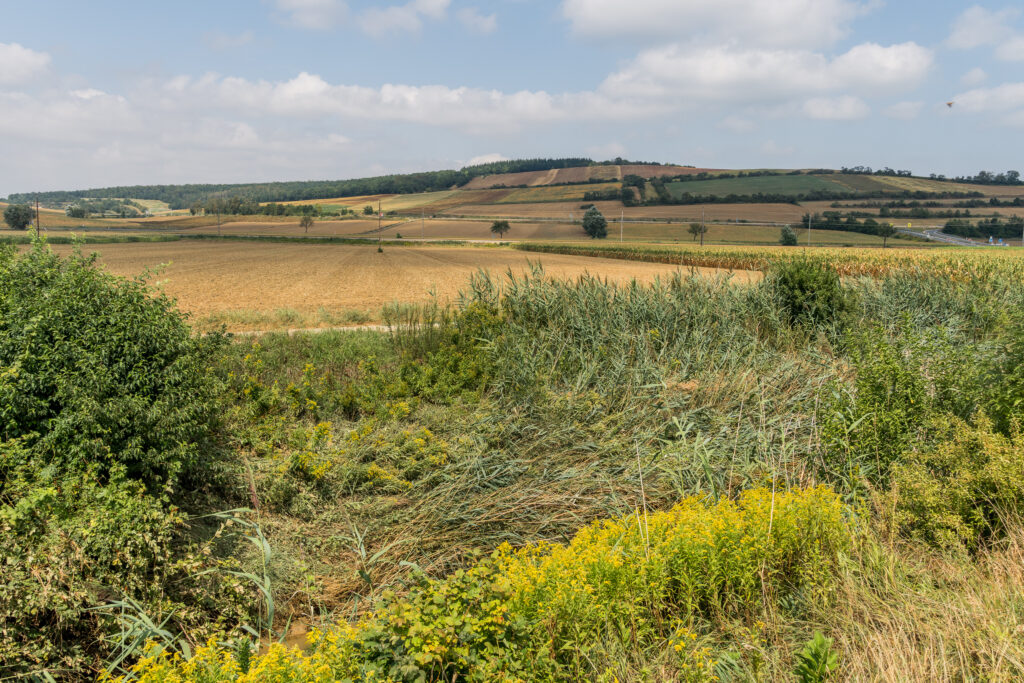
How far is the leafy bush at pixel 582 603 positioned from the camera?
2.64 meters

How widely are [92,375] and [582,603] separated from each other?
149 inches

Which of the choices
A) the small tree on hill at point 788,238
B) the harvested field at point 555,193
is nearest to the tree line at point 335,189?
the harvested field at point 555,193

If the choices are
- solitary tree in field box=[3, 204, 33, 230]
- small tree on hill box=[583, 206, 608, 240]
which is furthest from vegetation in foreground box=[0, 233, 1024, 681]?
solitary tree in field box=[3, 204, 33, 230]

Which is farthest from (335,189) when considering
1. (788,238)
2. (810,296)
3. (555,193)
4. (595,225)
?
(810,296)

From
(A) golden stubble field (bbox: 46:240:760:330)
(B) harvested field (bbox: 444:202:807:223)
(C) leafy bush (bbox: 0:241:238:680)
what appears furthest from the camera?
(B) harvested field (bbox: 444:202:807:223)

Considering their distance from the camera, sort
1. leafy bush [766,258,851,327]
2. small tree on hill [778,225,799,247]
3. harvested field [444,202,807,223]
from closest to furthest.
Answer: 1. leafy bush [766,258,851,327]
2. small tree on hill [778,225,799,247]
3. harvested field [444,202,807,223]

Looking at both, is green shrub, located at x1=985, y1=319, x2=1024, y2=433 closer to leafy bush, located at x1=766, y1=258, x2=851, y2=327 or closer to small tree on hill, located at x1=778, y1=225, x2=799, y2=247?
leafy bush, located at x1=766, y1=258, x2=851, y2=327

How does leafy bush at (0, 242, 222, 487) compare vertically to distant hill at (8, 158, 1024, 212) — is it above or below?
below

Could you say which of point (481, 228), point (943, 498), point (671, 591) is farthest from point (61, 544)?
point (481, 228)

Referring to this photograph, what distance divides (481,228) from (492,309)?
72.1 meters

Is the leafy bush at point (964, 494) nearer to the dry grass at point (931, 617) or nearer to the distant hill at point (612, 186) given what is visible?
the dry grass at point (931, 617)

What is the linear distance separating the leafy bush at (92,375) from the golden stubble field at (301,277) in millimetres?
7432

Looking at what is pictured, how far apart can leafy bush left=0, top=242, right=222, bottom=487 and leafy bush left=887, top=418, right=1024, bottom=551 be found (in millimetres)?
5237

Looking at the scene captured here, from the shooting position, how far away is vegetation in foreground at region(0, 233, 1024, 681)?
289 centimetres
